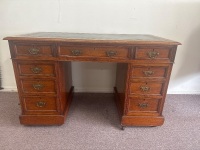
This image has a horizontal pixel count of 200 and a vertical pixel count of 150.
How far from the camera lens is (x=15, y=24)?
1.64 meters

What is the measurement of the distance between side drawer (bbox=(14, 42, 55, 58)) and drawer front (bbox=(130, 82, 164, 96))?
0.68 meters

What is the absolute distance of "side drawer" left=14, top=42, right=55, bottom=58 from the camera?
1.08 m

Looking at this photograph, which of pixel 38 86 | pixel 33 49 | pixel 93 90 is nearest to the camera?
pixel 33 49

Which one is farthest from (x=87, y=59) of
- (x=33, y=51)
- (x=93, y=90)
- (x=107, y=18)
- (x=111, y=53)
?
(x=93, y=90)

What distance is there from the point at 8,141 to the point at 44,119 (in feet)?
0.96

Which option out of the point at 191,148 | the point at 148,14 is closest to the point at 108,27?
the point at 148,14

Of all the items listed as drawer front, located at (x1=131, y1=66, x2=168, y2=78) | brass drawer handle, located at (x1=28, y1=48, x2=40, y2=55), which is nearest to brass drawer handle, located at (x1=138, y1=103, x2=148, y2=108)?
drawer front, located at (x1=131, y1=66, x2=168, y2=78)

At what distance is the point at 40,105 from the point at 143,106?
86 centimetres

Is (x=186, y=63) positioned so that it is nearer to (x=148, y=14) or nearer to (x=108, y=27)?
(x=148, y=14)

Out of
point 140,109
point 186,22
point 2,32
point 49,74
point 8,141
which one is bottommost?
point 8,141

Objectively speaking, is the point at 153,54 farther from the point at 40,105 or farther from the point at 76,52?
the point at 40,105

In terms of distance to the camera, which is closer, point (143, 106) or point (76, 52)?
point (76, 52)

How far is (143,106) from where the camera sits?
1254 millimetres

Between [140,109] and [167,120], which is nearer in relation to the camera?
[140,109]
